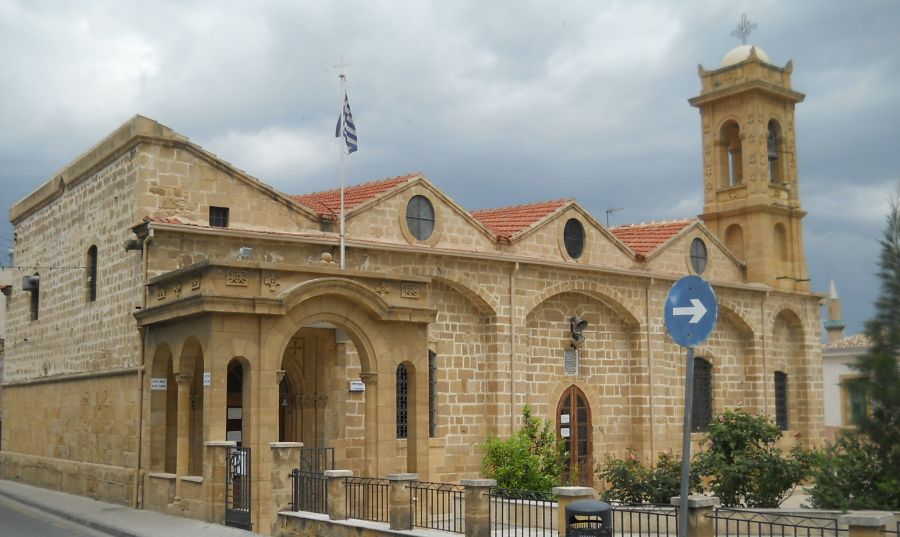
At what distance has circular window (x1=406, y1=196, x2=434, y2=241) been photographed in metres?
22.0

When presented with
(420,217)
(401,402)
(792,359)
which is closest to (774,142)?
(792,359)

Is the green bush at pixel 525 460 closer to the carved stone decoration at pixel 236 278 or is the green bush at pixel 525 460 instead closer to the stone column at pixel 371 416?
the stone column at pixel 371 416

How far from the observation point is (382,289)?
1770 cm

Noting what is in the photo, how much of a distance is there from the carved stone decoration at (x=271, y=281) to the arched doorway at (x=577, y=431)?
32.0ft

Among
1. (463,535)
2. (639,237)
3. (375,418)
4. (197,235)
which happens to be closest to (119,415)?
(197,235)

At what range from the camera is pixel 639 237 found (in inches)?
1117

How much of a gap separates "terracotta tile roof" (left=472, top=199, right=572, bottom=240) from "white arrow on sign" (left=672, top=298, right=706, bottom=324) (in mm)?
15371

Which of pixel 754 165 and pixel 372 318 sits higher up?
pixel 754 165

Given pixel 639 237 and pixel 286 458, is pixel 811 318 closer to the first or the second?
pixel 639 237

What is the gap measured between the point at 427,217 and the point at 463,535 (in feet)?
34.8

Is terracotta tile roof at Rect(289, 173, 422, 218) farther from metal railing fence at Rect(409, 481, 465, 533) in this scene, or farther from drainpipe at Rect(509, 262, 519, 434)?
metal railing fence at Rect(409, 481, 465, 533)

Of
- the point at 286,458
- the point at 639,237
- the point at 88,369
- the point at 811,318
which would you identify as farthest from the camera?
the point at 811,318

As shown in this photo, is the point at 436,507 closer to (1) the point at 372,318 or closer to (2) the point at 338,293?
(1) the point at 372,318

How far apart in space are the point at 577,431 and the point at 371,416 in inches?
334
